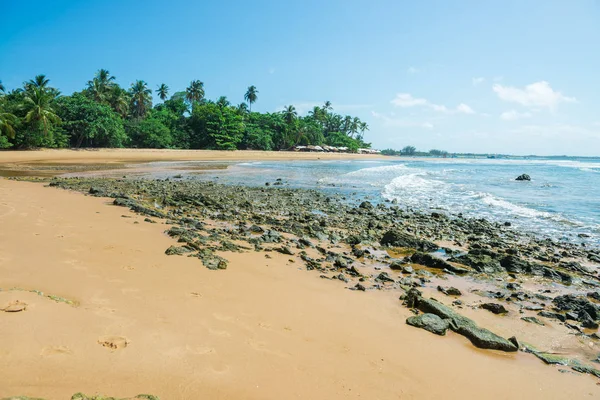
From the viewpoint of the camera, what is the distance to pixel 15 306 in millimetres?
3459

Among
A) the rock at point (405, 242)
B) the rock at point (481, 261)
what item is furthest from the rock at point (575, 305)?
the rock at point (405, 242)

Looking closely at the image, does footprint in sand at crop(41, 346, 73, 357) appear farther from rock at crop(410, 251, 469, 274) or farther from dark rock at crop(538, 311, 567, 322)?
rock at crop(410, 251, 469, 274)

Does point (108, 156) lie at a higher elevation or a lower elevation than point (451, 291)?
higher

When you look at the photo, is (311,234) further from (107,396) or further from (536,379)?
(107,396)

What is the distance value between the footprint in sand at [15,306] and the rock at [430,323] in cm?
467

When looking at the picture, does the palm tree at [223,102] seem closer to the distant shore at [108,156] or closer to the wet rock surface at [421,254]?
Answer: the distant shore at [108,156]

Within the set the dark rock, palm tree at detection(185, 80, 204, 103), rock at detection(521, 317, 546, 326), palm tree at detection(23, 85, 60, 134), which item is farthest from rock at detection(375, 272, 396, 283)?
palm tree at detection(185, 80, 204, 103)

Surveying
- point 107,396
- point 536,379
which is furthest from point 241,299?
point 536,379

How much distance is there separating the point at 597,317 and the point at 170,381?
6563 mm

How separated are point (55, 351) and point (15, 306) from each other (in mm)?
1023

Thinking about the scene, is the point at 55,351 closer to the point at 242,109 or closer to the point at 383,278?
the point at 383,278

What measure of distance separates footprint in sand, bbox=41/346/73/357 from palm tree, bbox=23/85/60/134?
47167 millimetres

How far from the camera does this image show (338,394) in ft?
9.91

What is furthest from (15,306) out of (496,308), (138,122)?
(138,122)
